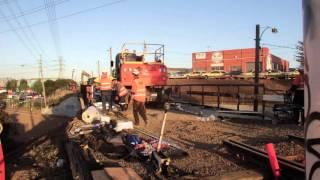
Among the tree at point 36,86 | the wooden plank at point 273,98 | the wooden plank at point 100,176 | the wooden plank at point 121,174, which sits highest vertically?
the wooden plank at point 273,98

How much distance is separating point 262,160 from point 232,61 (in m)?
76.9

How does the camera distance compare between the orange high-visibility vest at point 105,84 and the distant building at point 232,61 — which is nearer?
the orange high-visibility vest at point 105,84

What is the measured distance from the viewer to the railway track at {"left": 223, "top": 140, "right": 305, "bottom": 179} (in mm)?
6496

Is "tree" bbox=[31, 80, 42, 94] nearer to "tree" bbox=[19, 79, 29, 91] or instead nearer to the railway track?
"tree" bbox=[19, 79, 29, 91]

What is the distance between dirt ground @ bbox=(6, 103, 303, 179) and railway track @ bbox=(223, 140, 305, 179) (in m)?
0.23

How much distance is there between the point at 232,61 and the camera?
8319 centimetres

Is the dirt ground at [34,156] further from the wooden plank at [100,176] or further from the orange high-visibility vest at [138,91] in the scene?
the wooden plank at [100,176]

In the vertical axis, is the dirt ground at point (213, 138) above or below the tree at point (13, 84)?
above

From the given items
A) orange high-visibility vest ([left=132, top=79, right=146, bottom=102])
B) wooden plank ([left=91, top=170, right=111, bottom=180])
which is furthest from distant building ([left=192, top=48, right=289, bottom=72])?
wooden plank ([left=91, top=170, right=111, bottom=180])

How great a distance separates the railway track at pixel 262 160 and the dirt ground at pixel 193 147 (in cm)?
23

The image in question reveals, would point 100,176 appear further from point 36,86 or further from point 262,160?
point 36,86

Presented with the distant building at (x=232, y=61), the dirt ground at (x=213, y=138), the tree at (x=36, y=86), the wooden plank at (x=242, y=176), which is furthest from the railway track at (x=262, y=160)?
the tree at (x=36, y=86)

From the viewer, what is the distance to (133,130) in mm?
13430

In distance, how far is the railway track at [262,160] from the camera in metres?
6.50
